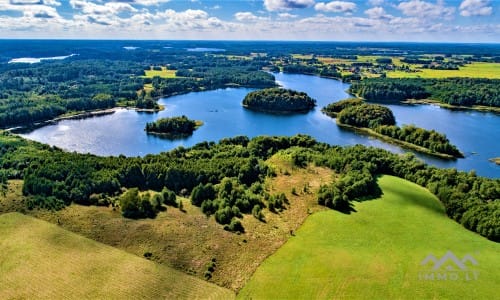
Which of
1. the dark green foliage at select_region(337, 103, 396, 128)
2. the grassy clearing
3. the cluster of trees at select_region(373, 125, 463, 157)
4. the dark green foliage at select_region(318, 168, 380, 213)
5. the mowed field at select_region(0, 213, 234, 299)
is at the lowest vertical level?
the mowed field at select_region(0, 213, 234, 299)

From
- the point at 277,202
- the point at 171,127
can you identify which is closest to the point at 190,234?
the point at 277,202

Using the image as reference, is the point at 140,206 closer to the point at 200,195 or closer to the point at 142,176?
the point at 200,195

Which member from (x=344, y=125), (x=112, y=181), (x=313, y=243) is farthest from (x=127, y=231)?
(x=344, y=125)

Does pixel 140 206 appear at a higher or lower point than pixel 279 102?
lower

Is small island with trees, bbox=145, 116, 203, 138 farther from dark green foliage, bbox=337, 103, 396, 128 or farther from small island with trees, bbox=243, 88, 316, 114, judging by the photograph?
dark green foliage, bbox=337, 103, 396, 128

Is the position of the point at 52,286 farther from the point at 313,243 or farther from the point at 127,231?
the point at 313,243

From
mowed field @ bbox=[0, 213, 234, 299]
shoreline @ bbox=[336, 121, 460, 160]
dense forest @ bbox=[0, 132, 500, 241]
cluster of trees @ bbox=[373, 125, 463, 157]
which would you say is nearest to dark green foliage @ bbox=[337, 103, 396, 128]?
shoreline @ bbox=[336, 121, 460, 160]

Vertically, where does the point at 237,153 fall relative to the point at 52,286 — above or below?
above
